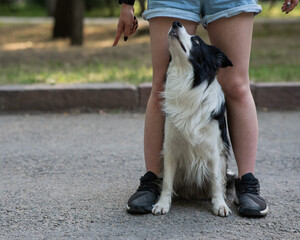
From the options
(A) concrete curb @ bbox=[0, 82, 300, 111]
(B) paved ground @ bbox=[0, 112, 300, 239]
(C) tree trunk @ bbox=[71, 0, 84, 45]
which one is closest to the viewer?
(B) paved ground @ bbox=[0, 112, 300, 239]

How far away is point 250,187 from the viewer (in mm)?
2957

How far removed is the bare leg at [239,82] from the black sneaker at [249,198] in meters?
0.07

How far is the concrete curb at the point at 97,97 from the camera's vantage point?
558cm

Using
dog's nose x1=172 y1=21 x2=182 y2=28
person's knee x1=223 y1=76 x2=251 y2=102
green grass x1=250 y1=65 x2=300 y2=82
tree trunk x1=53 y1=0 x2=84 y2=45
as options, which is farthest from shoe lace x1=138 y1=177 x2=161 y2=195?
tree trunk x1=53 y1=0 x2=84 y2=45

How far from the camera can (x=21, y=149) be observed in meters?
4.31

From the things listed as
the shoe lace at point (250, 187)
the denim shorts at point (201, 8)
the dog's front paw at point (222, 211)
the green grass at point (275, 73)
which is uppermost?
the denim shorts at point (201, 8)

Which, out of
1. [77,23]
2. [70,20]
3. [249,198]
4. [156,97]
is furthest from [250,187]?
[70,20]

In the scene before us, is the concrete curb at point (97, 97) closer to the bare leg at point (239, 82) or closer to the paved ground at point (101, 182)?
the paved ground at point (101, 182)

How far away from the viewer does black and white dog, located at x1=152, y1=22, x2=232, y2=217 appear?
107 inches

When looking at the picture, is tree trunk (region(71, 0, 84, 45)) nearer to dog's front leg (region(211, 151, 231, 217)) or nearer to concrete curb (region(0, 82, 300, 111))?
concrete curb (region(0, 82, 300, 111))

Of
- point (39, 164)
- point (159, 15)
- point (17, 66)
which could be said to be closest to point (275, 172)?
point (159, 15)

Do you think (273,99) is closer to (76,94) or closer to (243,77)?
(76,94)

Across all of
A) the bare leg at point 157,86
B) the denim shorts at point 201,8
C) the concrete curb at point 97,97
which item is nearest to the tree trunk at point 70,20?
the concrete curb at point 97,97

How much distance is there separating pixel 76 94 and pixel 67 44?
5484mm
